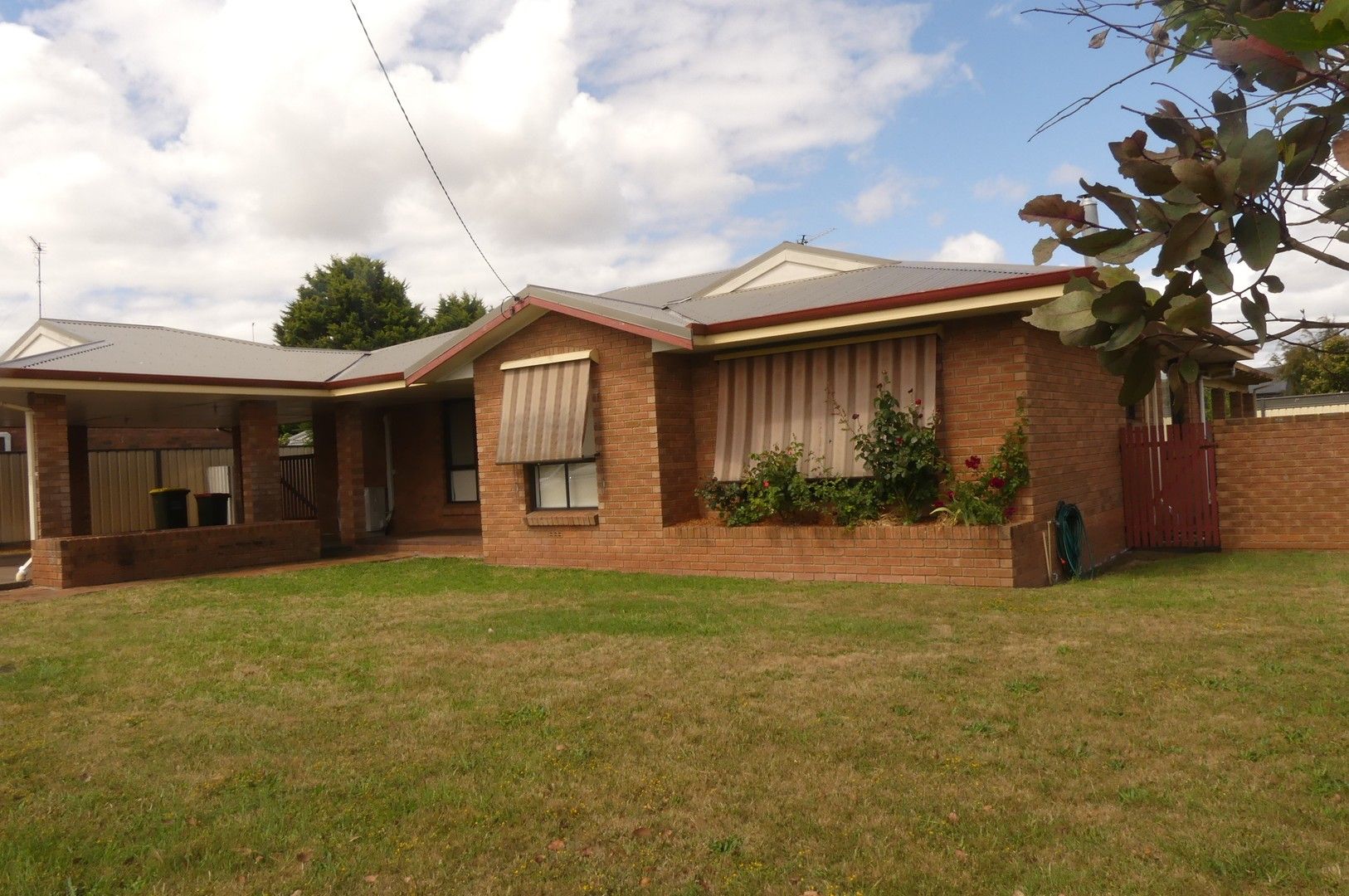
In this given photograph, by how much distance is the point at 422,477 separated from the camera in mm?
18531

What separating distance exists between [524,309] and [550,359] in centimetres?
73

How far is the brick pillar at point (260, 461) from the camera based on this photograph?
604 inches

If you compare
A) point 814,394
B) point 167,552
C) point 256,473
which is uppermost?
point 814,394

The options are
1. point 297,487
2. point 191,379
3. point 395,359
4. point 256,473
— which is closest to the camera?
point 191,379

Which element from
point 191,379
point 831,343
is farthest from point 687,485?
point 191,379

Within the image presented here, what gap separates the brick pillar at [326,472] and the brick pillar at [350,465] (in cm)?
249

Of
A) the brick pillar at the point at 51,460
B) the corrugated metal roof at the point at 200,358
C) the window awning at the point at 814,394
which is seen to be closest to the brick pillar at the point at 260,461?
the corrugated metal roof at the point at 200,358

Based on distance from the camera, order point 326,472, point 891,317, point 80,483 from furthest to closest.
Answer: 1. point 326,472
2. point 80,483
3. point 891,317

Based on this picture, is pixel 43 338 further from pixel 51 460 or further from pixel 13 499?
pixel 51 460

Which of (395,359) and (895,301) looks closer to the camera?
(895,301)

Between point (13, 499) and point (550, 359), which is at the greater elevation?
point (550, 359)

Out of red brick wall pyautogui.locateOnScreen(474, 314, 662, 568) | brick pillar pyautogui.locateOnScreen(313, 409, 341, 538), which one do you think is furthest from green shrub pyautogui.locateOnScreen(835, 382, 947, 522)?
brick pillar pyautogui.locateOnScreen(313, 409, 341, 538)

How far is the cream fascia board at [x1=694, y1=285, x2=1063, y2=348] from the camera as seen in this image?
9477mm

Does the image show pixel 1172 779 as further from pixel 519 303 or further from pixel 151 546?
pixel 151 546
